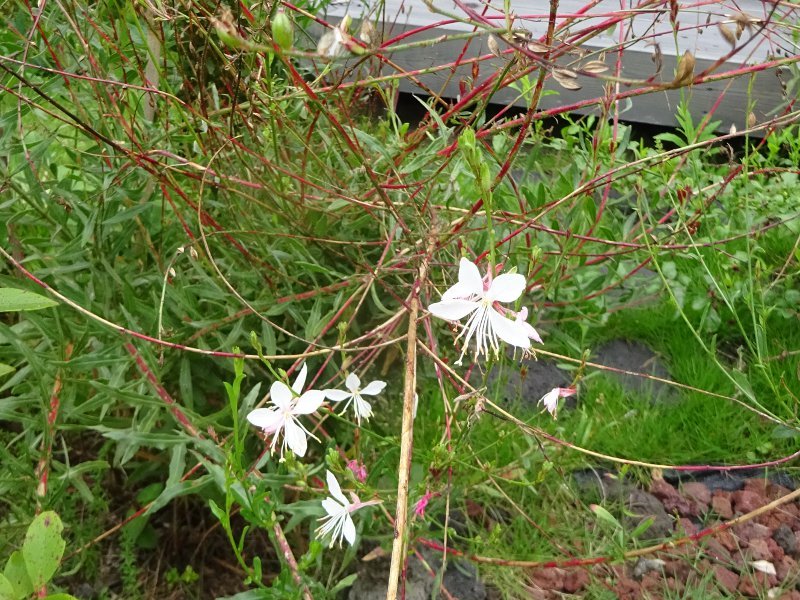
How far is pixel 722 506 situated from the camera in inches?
63.8

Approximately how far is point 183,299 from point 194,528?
54 cm

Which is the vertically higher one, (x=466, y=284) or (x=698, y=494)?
(x=466, y=284)

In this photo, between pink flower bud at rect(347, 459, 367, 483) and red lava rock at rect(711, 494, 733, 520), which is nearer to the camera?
pink flower bud at rect(347, 459, 367, 483)

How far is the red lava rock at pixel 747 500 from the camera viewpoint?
162 centimetres

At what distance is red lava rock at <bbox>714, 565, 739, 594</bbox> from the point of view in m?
1.39

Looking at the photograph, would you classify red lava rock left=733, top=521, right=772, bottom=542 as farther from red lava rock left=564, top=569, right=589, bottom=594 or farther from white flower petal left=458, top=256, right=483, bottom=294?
white flower petal left=458, top=256, right=483, bottom=294

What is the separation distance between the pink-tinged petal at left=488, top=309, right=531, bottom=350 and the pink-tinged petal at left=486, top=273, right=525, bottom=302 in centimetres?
2

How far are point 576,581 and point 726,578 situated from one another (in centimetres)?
27

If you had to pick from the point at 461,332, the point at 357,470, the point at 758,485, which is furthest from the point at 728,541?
the point at 461,332

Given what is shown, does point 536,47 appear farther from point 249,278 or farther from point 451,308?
point 249,278

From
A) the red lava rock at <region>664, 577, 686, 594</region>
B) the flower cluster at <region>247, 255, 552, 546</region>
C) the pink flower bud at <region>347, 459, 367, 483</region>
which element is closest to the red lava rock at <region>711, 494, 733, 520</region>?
the red lava rock at <region>664, 577, 686, 594</region>

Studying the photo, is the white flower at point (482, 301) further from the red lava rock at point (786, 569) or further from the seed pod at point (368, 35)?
the red lava rock at point (786, 569)

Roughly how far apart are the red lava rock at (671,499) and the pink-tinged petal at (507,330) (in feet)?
3.43

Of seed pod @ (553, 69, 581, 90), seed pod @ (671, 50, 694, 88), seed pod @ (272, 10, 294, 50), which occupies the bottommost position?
seed pod @ (553, 69, 581, 90)
